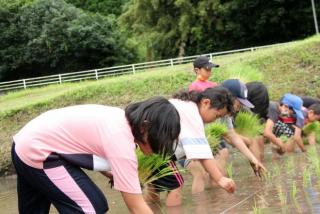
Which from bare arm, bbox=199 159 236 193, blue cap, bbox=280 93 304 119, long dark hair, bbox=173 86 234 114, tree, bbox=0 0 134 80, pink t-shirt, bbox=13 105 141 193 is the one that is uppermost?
pink t-shirt, bbox=13 105 141 193

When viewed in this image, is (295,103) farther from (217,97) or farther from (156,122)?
(156,122)

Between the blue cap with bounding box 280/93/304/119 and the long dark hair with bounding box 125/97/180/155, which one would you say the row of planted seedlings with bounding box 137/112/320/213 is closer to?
the blue cap with bounding box 280/93/304/119

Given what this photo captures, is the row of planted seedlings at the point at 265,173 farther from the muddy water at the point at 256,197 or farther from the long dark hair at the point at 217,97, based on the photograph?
the long dark hair at the point at 217,97

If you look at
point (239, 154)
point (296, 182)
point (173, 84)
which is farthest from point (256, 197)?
point (173, 84)

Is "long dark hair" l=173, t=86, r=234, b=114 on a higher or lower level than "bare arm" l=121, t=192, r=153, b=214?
higher

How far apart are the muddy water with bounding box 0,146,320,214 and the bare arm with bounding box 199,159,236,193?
0.20 meters

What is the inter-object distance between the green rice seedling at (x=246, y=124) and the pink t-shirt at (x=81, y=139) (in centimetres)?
303

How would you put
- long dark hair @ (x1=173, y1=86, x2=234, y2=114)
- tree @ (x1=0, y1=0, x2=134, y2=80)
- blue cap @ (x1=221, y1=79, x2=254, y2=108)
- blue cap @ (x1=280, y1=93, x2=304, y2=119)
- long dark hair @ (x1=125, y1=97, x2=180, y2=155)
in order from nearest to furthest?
1. long dark hair @ (x1=125, y1=97, x2=180, y2=155)
2. long dark hair @ (x1=173, y1=86, x2=234, y2=114)
3. blue cap @ (x1=221, y1=79, x2=254, y2=108)
4. blue cap @ (x1=280, y1=93, x2=304, y2=119)
5. tree @ (x1=0, y1=0, x2=134, y2=80)

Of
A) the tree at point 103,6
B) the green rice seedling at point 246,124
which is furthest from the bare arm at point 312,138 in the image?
the tree at point 103,6

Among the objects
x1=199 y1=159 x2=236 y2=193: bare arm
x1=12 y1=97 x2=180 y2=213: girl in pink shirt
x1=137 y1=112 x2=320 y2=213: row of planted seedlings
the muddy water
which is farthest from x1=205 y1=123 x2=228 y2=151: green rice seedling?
x1=12 y1=97 x2=180 y2=213: girl in pink shirt

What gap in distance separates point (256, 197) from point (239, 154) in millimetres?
3584

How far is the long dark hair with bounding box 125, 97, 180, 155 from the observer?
8.45 ft

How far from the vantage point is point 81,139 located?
2.69m

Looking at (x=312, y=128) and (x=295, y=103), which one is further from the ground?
(x=295, y=103)
